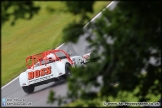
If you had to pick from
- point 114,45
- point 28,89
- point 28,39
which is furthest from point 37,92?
point 114,45

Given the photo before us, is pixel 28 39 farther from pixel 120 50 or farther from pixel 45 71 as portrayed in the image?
pixel 120 50

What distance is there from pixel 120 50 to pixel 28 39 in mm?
20140

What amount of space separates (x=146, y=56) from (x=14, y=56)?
18045mm

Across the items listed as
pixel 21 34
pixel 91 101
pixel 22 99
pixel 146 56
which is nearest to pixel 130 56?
pixel 146 56

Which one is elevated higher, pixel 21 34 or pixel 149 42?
pixel 21 34

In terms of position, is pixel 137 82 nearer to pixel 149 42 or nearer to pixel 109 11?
pixel 149 42

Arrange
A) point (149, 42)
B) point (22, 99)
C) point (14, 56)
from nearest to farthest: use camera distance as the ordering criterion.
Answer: point (149, 42) < point (22, 99) < point (14, 56)

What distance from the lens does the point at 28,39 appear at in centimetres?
2733

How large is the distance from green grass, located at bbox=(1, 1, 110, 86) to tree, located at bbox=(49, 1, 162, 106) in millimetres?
13985

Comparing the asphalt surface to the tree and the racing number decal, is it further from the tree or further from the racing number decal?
the tree

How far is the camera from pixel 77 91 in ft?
24.3

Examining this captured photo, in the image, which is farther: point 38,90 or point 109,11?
point 38,90

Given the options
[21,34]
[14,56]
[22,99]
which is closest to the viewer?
[22,99]

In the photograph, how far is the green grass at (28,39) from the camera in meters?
23.4
